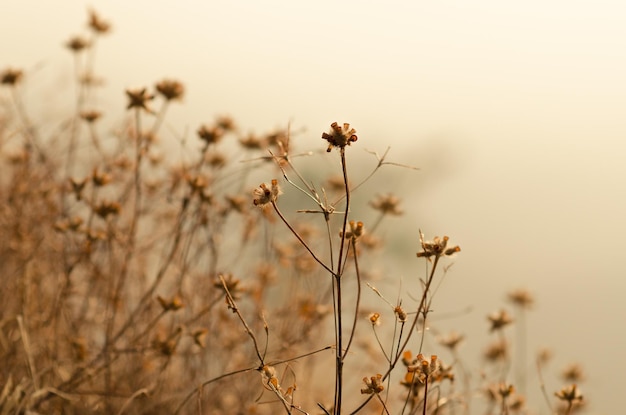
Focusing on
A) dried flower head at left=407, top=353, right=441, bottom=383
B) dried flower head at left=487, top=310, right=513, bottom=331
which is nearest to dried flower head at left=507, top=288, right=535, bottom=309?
dried flower head at left=487, top=310, right=513, bottom=331

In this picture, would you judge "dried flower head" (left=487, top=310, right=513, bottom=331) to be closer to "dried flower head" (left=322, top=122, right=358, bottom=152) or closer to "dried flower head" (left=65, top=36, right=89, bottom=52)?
"dried flower head" (left=322, top=122, right=358, bottom=152)

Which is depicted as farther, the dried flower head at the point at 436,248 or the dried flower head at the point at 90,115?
the dried flower head at the point at 90,115

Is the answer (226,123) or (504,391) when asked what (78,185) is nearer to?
(226,123)

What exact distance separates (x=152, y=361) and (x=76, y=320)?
23 centimetres

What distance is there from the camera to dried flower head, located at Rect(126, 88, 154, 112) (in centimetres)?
154

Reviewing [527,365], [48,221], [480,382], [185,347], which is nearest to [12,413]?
[185,347]

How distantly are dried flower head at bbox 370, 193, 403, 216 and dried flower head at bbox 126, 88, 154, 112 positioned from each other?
489mm

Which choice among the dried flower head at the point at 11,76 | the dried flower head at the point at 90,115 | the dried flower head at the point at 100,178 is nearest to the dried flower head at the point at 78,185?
the dried flower head at the point at 100,178

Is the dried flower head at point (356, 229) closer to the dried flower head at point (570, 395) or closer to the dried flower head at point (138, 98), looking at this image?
the dried flower head at point (570, 395)

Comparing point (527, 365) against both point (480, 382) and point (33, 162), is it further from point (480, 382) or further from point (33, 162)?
point (33, 162)

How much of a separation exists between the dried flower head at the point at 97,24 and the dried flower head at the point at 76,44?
0.07 m

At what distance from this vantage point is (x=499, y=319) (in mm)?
1531

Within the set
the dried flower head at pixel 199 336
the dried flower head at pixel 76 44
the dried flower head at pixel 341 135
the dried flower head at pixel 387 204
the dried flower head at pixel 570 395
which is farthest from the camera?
the dried flower head at pixel 76 44

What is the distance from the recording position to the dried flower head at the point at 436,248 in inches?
37.6
